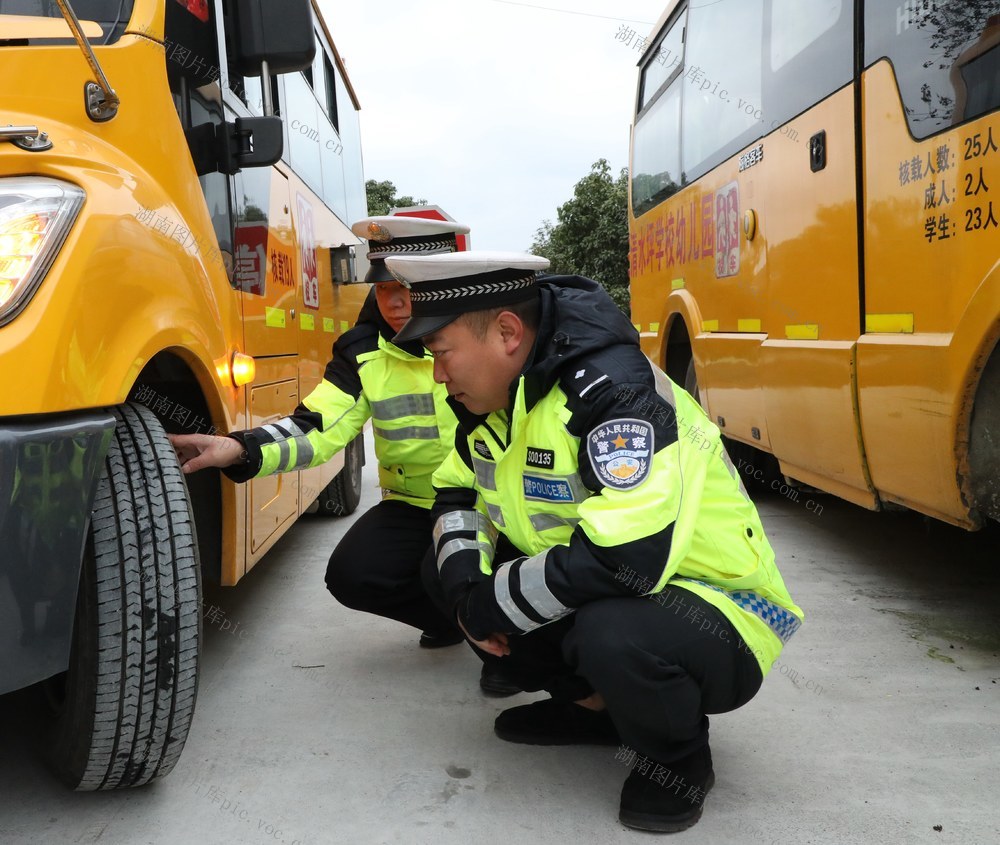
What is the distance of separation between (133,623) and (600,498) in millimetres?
855

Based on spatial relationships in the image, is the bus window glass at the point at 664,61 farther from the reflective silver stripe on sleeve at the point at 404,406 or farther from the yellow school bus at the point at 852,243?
the reflective silver stripe on sleeve at the point at 404,406

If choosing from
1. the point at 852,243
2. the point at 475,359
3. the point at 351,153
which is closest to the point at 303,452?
the point at 475,359

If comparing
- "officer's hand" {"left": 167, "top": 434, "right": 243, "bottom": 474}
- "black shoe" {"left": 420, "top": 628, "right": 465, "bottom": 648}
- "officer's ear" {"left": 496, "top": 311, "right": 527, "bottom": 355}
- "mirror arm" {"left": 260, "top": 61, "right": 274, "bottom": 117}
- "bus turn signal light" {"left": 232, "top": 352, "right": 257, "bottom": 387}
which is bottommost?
"black shoe" {"left": 420, "top": 628, "right": 465, "bottom": 648}

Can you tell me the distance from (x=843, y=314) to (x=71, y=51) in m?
2.36

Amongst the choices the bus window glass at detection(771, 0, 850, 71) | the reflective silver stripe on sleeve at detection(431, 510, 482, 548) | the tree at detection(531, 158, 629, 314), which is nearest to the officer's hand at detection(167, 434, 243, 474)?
the reflective silver stripe on sleeve at detection(431, 510, 482, 548)

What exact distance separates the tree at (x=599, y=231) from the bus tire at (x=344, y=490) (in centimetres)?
1517

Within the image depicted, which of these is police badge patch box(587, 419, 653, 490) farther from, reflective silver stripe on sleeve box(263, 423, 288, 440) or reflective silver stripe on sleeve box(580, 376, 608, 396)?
reflective silver stripe on sleeve box(263, 423, 288, 440)

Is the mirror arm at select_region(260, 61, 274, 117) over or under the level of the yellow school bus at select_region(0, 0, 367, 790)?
over

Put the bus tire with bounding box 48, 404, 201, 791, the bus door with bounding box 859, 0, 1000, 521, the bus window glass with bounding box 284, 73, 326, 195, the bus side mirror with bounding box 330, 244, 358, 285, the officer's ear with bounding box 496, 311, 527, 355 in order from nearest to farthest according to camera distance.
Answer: the bus tire with bounding box 48, 404, 201, 791 → the officer's ear with bounding box 496, 311, 527, 355 → the bus door with bounding box 859, 0, 1000, 521 → the bus window glass with bounding box 284, 73, 326, 195 → the bus side mirror with bounding box 330, 244, 358, 285

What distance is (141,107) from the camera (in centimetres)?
198

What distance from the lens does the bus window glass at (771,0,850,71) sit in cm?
321

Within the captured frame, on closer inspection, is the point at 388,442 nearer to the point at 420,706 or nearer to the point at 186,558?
the point at 420,706

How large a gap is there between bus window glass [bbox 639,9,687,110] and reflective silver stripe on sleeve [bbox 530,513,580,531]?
4.18 meters

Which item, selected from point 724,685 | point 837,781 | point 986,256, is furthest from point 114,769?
point 986,256
